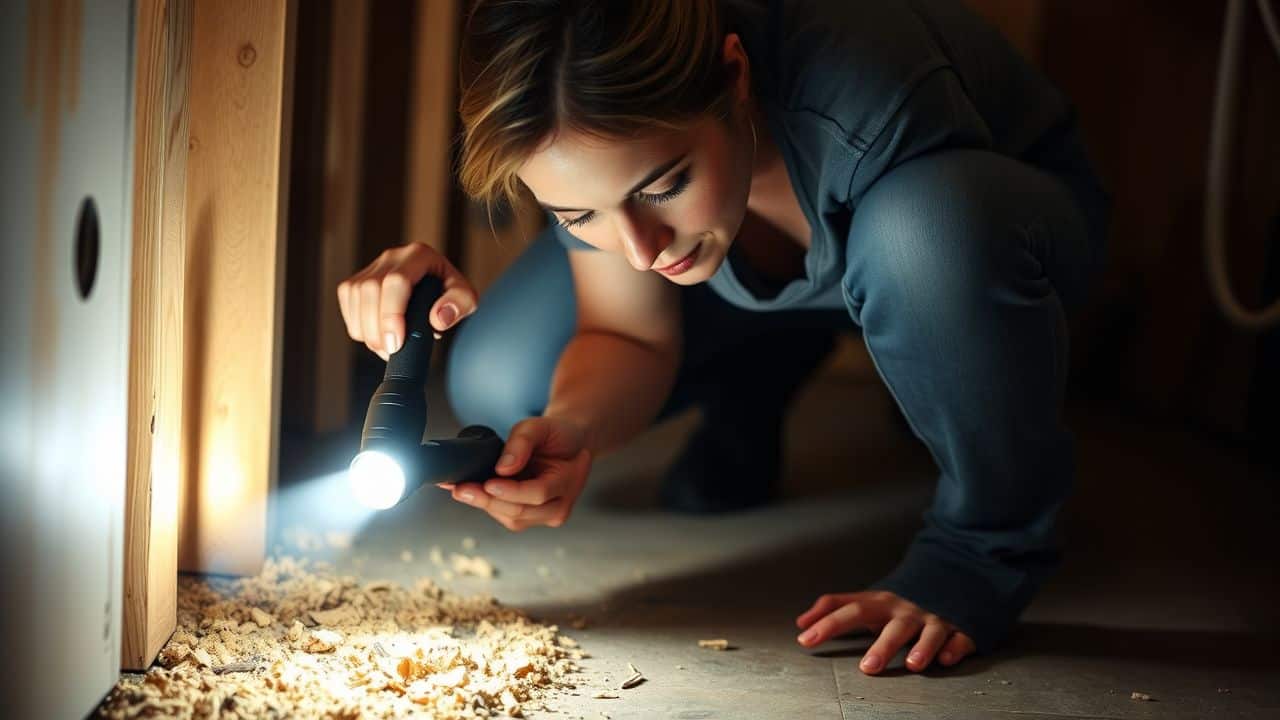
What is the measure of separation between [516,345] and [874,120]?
0.51 metres

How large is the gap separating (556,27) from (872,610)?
55 centimetres

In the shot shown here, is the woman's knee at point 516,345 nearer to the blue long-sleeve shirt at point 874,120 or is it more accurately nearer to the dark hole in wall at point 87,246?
the blue long-sleeve shirt at point 874,120

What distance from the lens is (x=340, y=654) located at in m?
0.88

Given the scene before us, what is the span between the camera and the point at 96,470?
68 centimetres

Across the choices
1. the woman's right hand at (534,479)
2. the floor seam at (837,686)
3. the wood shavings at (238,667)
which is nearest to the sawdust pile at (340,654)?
the wood shavings at (238,667)

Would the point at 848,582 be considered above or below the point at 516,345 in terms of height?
below

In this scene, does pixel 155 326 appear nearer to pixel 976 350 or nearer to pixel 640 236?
pixel 640 236

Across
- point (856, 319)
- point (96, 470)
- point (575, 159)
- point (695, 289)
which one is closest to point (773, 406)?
point (695, 289)

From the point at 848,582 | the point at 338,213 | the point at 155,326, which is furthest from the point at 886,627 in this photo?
the point at 338,213

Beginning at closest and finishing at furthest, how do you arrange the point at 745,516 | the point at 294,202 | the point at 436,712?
the point at 436,712 → the point at 745,516 → the point at 294,202

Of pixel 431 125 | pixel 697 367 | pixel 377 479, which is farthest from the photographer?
pixel 431 125

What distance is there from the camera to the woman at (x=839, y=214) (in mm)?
866

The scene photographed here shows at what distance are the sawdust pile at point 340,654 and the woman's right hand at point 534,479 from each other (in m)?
0.10

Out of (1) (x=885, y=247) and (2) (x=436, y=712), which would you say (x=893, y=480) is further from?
(2) (x=436, y=712)
